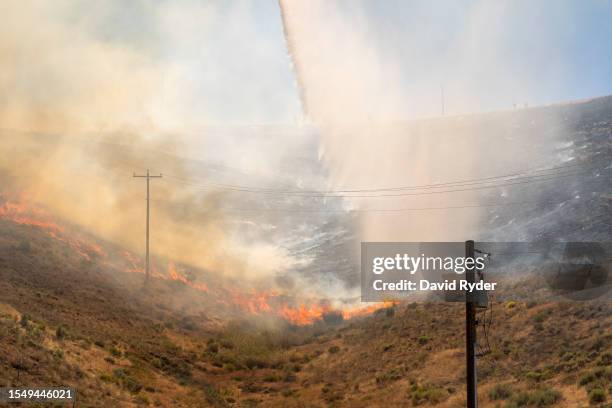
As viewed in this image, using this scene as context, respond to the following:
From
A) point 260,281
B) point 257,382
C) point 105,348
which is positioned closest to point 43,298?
point 105,348

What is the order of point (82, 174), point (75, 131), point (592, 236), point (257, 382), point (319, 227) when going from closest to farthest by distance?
point (257, 382) → point (592, 236) → point (82, 174) → point (319, 227) → point (75, 131)

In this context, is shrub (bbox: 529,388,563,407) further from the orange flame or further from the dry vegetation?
the orange flame

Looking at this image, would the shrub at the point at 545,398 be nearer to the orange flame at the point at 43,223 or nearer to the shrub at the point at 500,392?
the shrub at the point at 500,392

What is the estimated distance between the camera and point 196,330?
50.8 m

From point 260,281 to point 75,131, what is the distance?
54.1 meters

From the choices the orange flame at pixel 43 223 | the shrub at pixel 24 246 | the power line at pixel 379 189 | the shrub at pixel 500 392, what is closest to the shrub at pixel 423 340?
the shrub at pixel 500 392

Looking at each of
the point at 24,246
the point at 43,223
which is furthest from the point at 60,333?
the point at 43,223

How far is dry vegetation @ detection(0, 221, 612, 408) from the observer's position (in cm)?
3022

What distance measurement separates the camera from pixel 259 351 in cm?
4738

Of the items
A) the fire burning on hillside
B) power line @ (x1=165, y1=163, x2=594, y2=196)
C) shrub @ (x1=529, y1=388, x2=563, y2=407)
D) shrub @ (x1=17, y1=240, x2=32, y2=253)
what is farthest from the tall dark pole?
power line @ (x1=165, y1=163, x2=594, y2=196)

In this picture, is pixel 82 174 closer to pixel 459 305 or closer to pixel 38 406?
pixel 459 305

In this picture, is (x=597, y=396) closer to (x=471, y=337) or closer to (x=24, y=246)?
(x=471, y=337)

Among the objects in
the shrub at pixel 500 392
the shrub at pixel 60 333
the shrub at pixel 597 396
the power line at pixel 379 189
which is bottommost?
the shrub at pixel 500 392

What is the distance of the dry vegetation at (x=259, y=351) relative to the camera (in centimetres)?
3022
